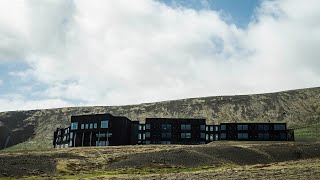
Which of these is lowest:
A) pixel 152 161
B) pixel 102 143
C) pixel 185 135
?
pixel 152 161

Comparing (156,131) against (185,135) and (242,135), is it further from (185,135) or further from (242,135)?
(242,135)

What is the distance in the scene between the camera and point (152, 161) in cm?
9331

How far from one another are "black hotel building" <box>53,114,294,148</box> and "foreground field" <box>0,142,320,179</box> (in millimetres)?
40177

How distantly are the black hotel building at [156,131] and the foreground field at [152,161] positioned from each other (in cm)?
4018

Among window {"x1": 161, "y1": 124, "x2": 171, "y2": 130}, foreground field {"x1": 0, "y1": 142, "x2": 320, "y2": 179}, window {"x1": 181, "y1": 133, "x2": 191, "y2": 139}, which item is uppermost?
window {"x1": 161, "y1": 124, "x2": 171, "y2": 130}

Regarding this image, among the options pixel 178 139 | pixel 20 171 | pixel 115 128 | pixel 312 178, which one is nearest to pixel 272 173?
pixel 312 178

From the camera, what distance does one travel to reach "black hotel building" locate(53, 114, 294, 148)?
6033 inches

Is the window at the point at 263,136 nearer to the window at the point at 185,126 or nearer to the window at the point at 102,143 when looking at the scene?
the window at the point at 185,126

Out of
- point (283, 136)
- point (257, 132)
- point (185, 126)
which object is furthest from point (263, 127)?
point (185, 126)

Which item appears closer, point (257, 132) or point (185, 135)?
point (257, 132)

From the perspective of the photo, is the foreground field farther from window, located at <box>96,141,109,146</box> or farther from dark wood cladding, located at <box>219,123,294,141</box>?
dark wood cladding, located at <box>219,123,294,141</box>

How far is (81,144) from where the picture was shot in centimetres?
15562

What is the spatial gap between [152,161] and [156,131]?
78195 mm

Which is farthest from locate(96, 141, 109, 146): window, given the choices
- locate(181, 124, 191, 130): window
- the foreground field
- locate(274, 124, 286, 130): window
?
locate(274, 124, 286, 130): window
